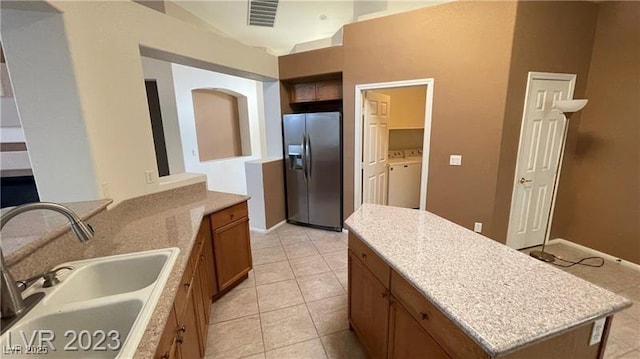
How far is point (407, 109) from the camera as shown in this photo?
4758 millimetres

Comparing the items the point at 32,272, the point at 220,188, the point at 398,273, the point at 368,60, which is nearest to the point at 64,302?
the point at 32,272

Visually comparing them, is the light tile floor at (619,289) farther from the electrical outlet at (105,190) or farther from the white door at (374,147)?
the electrical outlet at (105,190)

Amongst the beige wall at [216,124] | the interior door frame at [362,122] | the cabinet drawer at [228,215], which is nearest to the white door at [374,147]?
the interior door frame at [362,122]

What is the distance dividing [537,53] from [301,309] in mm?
3369

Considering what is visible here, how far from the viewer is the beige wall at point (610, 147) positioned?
8.49ft

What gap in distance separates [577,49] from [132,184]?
14.7ft

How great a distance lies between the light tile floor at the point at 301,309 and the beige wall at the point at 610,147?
35 cm

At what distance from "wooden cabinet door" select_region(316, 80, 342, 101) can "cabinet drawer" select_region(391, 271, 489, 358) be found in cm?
296

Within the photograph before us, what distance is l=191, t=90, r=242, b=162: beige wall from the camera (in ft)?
17.1

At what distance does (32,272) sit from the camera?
1.09 m

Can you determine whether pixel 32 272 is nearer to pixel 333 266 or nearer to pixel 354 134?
pixel 333 266

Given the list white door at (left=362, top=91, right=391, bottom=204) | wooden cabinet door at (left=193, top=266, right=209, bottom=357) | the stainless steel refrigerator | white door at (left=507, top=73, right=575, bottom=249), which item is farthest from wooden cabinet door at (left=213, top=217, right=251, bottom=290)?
white door at (left=507, top=73, right=575, bottom=249)

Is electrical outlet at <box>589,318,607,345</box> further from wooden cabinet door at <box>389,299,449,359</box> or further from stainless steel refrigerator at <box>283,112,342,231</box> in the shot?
stainless steel refrigerator at <box>283,112,342,231</box>

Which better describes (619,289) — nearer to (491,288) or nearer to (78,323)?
(491,288)
